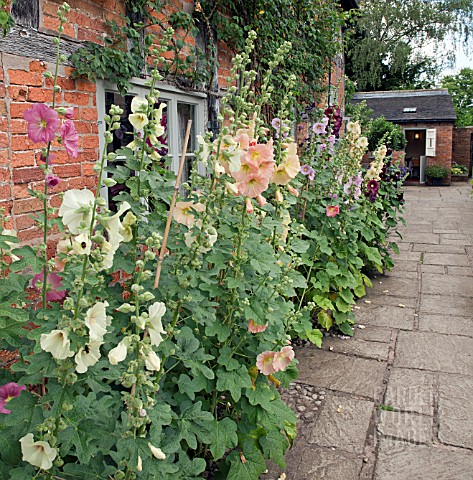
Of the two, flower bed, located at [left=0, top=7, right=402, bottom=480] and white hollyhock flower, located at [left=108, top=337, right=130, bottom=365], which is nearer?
white hollyhock flower, located at [left=108, top=337, right=130, bottom=365]

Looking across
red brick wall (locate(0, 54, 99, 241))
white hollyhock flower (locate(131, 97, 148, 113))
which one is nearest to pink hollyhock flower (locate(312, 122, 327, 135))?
red brick wall (locate(0, 54, 99, 241))

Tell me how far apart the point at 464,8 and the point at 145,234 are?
27658 millimetres

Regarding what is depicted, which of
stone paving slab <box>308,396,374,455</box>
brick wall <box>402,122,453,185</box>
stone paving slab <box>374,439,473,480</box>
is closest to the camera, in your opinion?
stone paving slab <box>374,439,473,480</box>

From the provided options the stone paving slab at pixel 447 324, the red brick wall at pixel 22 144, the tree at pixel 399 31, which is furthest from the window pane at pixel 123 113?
the tree at pixel 399 31

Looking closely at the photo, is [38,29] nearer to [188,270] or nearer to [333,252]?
[188,270]

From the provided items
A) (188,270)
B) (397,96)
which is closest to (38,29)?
(188,270)

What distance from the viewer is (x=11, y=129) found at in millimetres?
2613

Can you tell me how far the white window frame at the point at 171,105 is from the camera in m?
3.30

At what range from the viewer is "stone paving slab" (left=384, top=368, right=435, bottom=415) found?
3193 mm

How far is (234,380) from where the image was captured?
2166 millimetres

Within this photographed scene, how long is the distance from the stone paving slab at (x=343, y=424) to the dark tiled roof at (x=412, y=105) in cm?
1935

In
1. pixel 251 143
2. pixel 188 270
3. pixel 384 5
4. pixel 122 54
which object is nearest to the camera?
pixel 188 270

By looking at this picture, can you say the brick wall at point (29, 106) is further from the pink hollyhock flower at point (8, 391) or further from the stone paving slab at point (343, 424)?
the stone paving slab at point (343, 424)

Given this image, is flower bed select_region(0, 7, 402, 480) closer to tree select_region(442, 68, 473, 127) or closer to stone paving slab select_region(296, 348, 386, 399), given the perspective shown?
stone paving slab select_region(296, 348, 386, 399)
